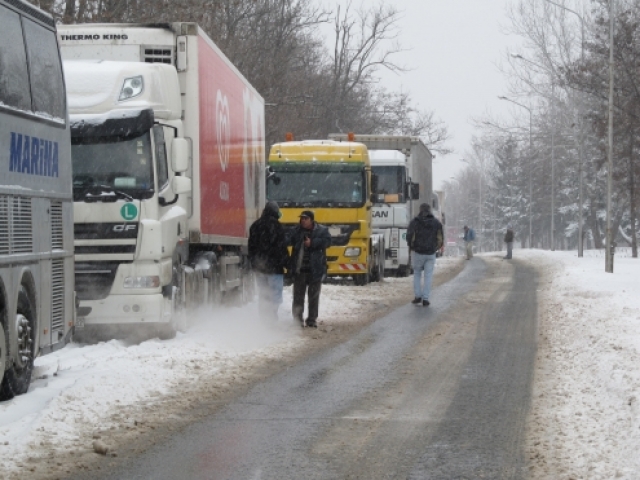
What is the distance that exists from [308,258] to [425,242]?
4617 millimetres

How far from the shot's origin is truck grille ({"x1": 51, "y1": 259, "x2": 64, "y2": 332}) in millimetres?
11203

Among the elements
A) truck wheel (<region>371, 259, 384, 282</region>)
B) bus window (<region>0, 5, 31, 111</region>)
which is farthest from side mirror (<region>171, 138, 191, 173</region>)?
truck wheel (<region>371, 259, 384, 282</region>)

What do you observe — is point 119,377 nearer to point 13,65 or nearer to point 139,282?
point 13,65

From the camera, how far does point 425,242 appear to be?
21.2m

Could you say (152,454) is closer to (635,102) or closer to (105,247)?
(105,247)

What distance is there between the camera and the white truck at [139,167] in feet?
46.7

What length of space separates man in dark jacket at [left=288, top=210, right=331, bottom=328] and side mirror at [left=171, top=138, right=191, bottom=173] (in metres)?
3.08

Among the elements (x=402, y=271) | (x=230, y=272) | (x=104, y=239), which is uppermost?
(x=104, y=239)

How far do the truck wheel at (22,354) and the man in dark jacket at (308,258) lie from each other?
6917 mm

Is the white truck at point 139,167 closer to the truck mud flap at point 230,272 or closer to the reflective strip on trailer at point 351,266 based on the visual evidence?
Result: the truck mud flap at point 230,272

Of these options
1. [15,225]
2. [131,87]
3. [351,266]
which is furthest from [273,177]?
[15,225]

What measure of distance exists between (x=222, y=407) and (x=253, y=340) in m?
5.21

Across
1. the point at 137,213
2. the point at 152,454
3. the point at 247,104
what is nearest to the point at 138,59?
the point at 137,213

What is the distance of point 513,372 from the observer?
12.0m
